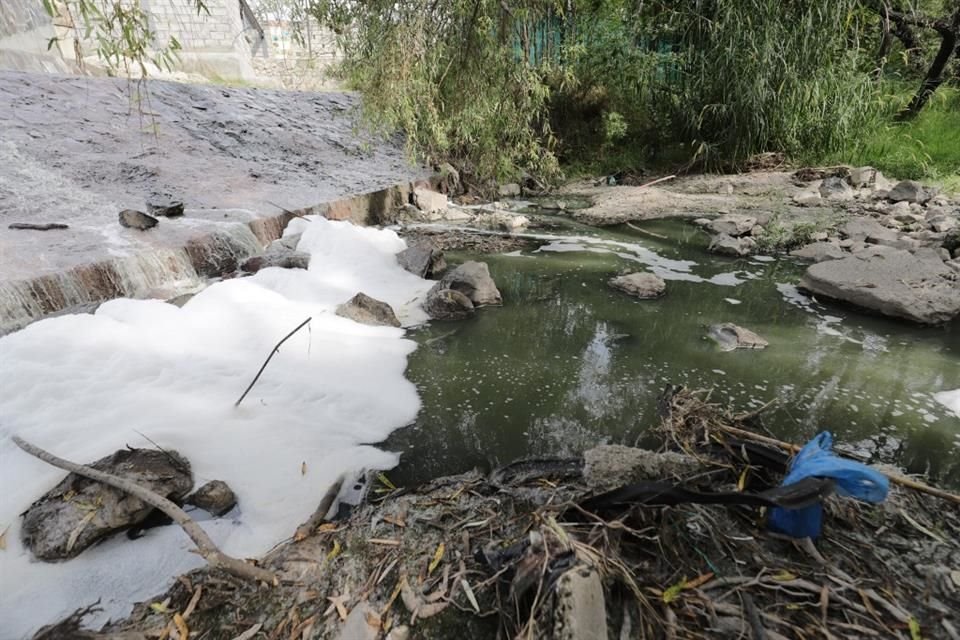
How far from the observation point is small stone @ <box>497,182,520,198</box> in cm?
835

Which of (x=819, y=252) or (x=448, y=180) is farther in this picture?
(x=448, y=180)

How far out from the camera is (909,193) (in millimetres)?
5914

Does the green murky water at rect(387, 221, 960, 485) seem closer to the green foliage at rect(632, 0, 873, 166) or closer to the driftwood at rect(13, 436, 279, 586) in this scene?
the driftwood at rect(13, 436, 279, 586)

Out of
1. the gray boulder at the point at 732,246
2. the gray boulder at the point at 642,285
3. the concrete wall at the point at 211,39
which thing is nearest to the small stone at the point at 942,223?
the gray boulder at the point at 732,246

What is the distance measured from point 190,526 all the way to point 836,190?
7926mm

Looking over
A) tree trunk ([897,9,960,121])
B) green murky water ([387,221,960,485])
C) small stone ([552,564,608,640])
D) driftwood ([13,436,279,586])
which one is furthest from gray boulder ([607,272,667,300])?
tree trunk ([897,9,960,121])

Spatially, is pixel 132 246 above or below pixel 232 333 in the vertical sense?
above

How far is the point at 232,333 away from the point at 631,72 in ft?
27.7

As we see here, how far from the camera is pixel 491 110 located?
387 centimetres

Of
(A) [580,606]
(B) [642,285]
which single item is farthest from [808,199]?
(A) [580,606]

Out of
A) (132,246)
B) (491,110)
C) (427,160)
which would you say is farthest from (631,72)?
(132,246)

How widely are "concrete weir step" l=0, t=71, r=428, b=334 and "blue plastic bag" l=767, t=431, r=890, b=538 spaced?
8.22 ft

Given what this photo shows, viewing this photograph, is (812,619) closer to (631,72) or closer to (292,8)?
(292,8)

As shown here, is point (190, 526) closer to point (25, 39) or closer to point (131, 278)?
point (131, 278)
